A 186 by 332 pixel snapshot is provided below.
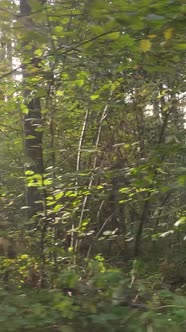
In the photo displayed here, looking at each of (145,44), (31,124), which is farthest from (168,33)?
(31,124)

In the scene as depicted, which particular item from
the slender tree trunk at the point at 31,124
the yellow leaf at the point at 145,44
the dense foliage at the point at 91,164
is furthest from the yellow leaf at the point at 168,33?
the slender tree trunk at the point at 31,124

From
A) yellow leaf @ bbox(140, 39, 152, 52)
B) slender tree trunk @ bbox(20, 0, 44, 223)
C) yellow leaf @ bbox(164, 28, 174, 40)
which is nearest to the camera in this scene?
yellow leaf @ bbox(164, 28, 174, 40)

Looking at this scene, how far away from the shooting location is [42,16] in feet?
12.6

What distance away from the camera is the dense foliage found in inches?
135

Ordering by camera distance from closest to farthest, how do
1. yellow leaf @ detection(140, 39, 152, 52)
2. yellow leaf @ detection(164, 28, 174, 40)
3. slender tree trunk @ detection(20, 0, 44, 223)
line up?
1. yellow leaf @ detection(164, 28, 174, 40)
2. yellow leaf @ detection(140, 39, 152, 52)
3. slender tree trunk @ detection(20, 0, 44, 223)

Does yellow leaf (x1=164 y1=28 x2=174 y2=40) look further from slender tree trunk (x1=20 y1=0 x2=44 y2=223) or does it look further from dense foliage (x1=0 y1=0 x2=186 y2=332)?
slender tree trunk (x1=20 y1=0 x2=44 y2=223)

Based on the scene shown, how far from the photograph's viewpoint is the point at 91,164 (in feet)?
21.4

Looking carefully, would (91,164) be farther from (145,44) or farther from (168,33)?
(168,33)

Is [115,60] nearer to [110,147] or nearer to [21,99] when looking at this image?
[110,147]

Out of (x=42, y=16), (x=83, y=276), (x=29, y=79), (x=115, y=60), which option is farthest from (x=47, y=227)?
(x=42, y=16)

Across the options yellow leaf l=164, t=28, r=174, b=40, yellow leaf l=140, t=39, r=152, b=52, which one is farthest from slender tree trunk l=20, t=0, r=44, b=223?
yellow leaf l=164, t=28, r=174, b=40

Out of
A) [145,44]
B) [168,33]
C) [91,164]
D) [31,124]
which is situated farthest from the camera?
[91,164]

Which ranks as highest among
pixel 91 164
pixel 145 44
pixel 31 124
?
pixel 145 44

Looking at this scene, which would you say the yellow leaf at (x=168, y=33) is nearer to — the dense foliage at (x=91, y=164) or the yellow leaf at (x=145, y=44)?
the dense foliage at (x=91, y=164)
